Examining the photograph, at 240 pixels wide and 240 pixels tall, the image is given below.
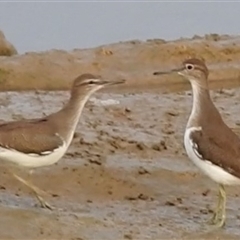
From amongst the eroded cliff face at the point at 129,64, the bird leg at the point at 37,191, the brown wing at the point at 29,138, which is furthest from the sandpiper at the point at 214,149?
the eroded cliff face at the point at 129,64

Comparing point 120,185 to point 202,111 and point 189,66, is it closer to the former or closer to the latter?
point 202,111

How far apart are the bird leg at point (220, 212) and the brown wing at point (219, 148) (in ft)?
1.33

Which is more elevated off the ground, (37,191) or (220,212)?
(37,191)

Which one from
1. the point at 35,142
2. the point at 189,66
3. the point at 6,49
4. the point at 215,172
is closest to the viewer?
the point at 215,172

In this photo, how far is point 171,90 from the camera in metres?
16.6

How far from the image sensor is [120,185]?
36.3 feet

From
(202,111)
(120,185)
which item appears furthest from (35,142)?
(202,111)

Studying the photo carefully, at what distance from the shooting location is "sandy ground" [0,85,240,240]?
9.43 meters

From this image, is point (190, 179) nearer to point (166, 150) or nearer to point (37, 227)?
point (166, 150)

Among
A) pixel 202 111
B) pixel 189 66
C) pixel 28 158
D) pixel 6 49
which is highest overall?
pixel 6 49

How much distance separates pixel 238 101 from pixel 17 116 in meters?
3.34

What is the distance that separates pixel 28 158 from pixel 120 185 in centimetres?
142

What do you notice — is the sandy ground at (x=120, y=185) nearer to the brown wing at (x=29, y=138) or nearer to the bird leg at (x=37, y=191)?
the bird leg at (x=37, y=191)

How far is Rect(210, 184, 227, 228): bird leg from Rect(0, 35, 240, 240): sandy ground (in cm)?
9
